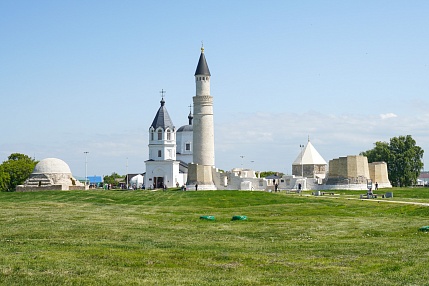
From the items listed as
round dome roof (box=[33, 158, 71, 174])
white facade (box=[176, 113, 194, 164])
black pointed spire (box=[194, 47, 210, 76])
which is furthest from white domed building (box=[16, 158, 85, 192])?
white facade (box=[176, 113, 194, 164])

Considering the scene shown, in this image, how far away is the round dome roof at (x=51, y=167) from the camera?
83.9 metres

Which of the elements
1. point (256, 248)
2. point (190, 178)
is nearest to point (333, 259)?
point (256, 248)

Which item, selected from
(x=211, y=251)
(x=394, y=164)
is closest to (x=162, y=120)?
(x=394, y=164)

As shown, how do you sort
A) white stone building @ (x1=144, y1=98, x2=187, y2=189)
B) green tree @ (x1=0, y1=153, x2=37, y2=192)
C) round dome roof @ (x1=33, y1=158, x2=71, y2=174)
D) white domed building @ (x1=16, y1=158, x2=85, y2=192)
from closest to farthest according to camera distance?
white domed building @ (x1=16, y1=158, x2=85, y2=192), round dome roof @ (x1=33, y1=158, x2=71, y2=174), white stone building @ (x1=144, y1=98, x2=187, y2=189), green tree @ (x1=0, y1=153, x2=37, y2=192)

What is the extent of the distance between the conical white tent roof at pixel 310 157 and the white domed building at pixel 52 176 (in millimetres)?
28925

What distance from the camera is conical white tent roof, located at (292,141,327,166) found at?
88875mm

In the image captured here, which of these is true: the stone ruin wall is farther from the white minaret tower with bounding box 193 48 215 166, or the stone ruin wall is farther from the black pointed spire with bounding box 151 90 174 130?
the black pointed spire with bounding box 151 90 174 130

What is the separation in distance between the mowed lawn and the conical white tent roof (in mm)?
61073

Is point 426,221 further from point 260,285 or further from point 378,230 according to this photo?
point 260,285

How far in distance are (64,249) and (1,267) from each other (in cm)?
325

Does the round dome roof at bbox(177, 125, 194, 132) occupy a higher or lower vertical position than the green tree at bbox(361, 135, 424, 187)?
higher

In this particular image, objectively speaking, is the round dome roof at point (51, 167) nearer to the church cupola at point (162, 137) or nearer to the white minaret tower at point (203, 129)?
the church cupola at point (162, 137)

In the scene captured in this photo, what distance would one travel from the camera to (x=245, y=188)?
80375 mm

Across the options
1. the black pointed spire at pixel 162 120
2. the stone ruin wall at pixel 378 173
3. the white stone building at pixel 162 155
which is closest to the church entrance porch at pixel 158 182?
the white stone building at pixel 162 155
